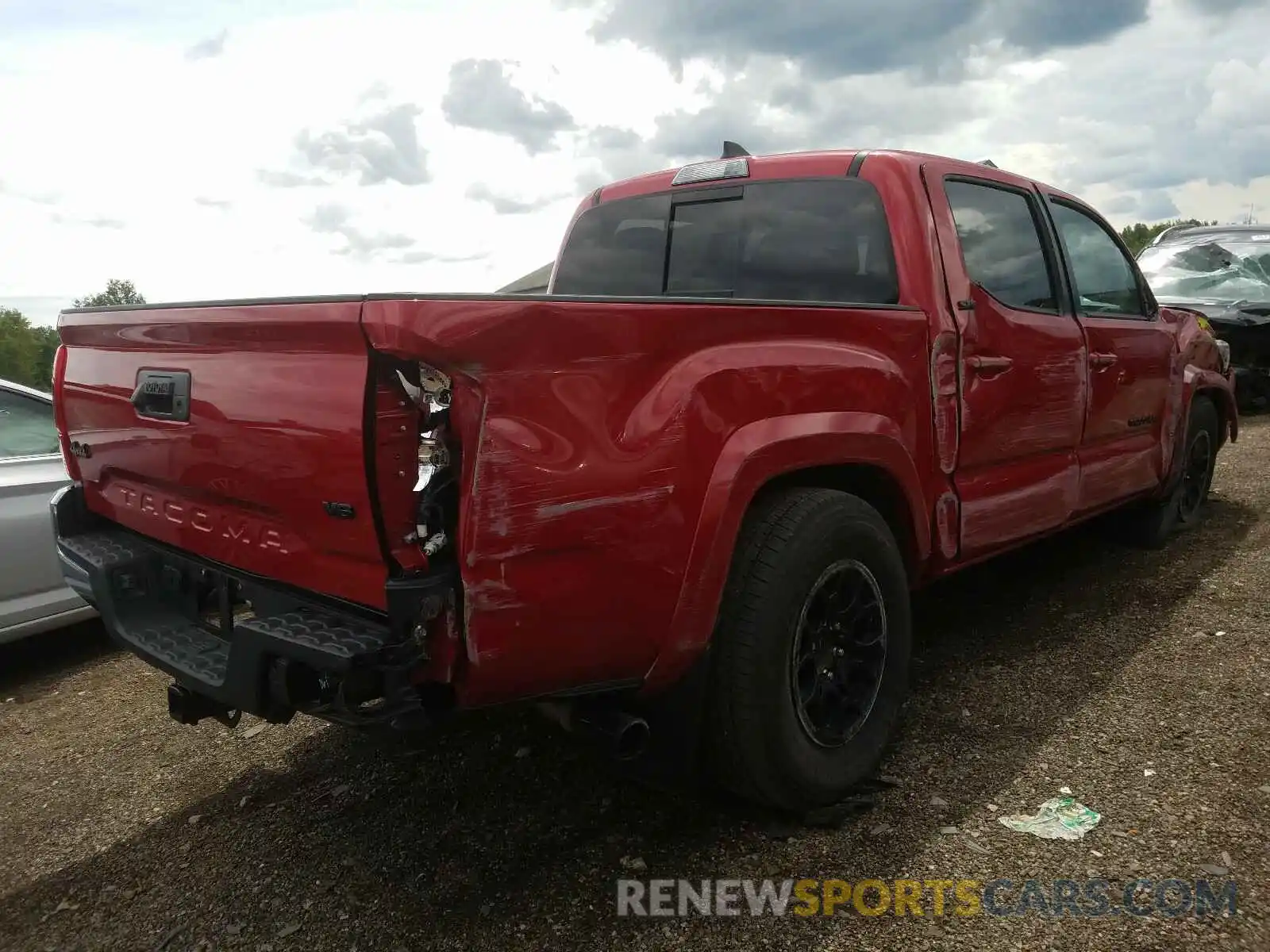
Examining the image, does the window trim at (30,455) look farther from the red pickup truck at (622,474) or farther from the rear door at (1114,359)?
the rear door at (1114,359)

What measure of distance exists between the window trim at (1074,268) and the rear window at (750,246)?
48.0 inches

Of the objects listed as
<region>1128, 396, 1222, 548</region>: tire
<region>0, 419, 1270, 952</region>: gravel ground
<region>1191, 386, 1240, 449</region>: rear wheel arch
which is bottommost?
<region>0, 419, 1270, 952</region>: gravel ground

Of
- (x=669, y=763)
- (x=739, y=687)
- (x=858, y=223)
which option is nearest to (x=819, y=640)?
(x=739, y=687)

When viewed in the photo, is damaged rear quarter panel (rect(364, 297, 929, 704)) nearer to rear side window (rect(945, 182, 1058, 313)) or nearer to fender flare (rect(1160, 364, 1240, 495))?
rear side window (rect(945, 182, 1058, 313))

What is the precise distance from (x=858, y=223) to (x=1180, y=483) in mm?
3098

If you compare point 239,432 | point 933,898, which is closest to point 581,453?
point 239,432

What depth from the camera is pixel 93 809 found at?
9.98ft

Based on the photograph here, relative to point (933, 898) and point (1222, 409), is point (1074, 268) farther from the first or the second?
point (933, 898)

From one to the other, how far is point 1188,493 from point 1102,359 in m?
2.05

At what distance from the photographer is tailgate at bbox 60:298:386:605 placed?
1962 mm

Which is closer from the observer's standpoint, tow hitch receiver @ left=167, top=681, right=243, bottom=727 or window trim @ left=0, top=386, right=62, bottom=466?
tow hitch receiver @ left=167, top=681, right=243, bottom=727

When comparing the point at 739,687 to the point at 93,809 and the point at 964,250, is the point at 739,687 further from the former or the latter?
the point at 93,809

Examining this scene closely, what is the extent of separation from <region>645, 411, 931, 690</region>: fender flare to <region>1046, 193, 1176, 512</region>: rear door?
1.92 m

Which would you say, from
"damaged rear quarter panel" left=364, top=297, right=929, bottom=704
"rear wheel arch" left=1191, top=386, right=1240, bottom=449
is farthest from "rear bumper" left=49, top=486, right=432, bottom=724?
"rear wheel arch" left=1191, top=386, right=1240, bottom=449
